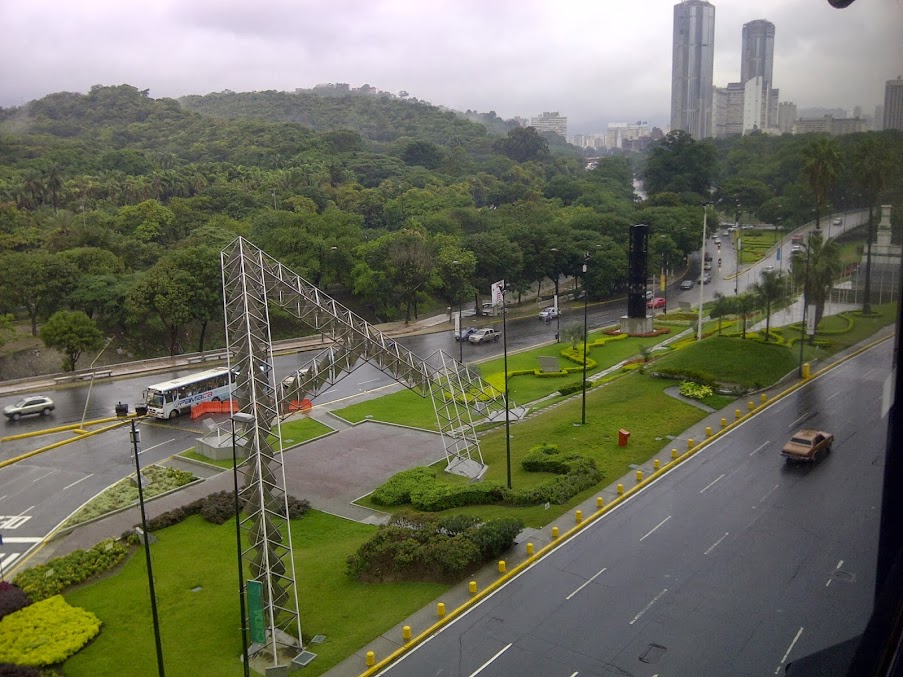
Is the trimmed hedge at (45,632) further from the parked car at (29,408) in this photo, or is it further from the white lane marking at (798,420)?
the white lane marking at (798,420)

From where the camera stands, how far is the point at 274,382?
24.2m

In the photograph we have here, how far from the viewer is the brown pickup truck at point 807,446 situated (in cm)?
2122

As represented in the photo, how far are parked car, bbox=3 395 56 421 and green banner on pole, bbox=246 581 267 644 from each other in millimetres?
25422

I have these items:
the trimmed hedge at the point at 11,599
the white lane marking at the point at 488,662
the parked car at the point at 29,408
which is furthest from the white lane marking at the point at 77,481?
the white lane marking at the point at 488,662

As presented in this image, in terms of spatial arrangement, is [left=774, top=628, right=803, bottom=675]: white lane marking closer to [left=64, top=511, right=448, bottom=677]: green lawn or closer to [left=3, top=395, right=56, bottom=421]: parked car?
[left=64, top=511, right=448, bottom=677]: green lawn

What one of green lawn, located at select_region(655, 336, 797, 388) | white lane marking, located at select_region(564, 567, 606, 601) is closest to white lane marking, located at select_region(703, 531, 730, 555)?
white lane marking, located at select_region(564, 567, 606, 601)

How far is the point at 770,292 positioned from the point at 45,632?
28.0 m

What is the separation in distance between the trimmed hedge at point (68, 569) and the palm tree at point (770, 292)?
949 inches

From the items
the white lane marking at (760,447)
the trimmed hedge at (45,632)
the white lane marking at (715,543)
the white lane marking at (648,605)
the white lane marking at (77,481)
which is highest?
the white lane marking at (760,447)

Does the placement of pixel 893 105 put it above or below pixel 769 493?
above

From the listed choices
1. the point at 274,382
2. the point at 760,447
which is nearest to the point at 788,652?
the point at 760,447

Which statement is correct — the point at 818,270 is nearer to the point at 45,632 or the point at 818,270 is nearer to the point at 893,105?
the point at 893,105

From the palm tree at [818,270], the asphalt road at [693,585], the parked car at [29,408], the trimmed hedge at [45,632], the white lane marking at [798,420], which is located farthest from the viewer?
the parked car at [29,408]

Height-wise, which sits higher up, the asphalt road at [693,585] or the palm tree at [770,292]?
the palm tree at [770,292]
